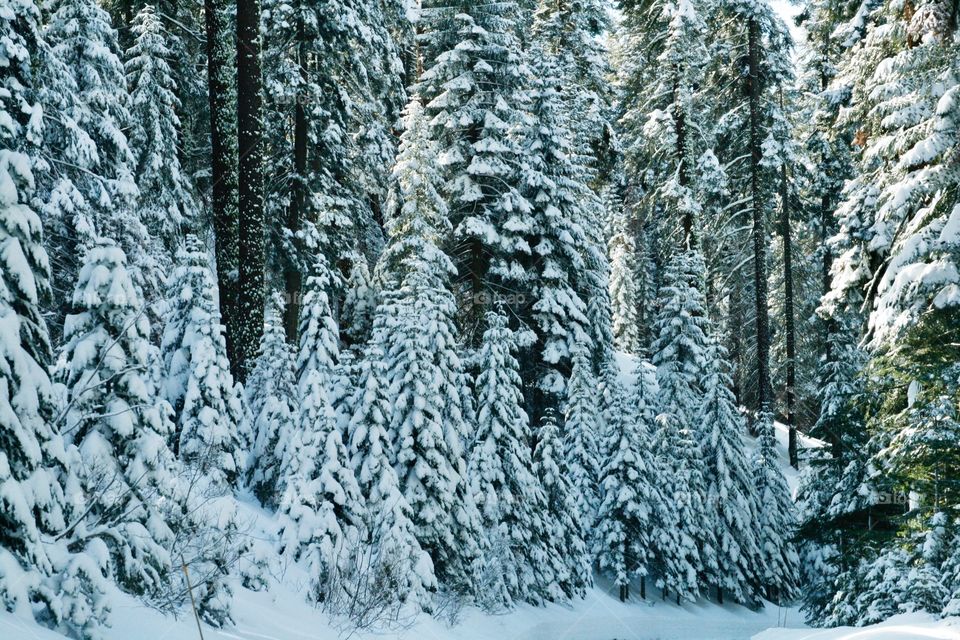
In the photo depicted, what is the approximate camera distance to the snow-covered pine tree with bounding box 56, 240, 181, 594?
741cm

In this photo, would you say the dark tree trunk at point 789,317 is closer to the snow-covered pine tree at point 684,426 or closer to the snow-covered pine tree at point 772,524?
the snow-covered pine tree at point 772,524


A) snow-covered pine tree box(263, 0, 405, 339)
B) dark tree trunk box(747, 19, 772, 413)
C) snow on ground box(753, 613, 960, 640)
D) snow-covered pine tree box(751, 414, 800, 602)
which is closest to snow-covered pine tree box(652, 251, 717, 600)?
snow-covered pine tree box(751, 414, 800, 602)

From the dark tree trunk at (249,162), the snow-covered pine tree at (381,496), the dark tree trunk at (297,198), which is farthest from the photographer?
the dark tree trunk at (297,198)

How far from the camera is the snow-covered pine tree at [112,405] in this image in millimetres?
7406

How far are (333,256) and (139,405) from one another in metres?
17.8

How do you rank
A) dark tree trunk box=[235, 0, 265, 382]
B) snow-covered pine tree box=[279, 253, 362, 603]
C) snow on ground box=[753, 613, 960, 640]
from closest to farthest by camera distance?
1. snow on ground box=[753, 613, 960, 640]
2. snow-covered pine tree box=[279, 253, 362, 603]
3. dark tree trunk box=[235, 0, 265, 382]

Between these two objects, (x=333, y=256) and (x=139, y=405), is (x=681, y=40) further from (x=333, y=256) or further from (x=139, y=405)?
(x=139, y=405)

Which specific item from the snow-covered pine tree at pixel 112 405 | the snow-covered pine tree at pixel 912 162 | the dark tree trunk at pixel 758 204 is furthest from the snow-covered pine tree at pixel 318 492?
the dark tree trunk at pixel 758 204

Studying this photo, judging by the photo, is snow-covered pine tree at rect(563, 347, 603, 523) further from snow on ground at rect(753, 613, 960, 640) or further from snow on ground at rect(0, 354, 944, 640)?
snow on ground at rect(753, 613, 960, 640)

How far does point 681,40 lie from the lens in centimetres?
3259

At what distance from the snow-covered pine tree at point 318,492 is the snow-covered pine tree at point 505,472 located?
6099 mm

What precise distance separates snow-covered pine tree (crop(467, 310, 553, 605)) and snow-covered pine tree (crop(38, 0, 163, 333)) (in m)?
7.63

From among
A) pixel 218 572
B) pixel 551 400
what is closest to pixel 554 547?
pixel 551 400

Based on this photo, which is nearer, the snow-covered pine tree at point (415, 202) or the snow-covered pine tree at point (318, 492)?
the snow-covered pine tree at point (318, 492)
